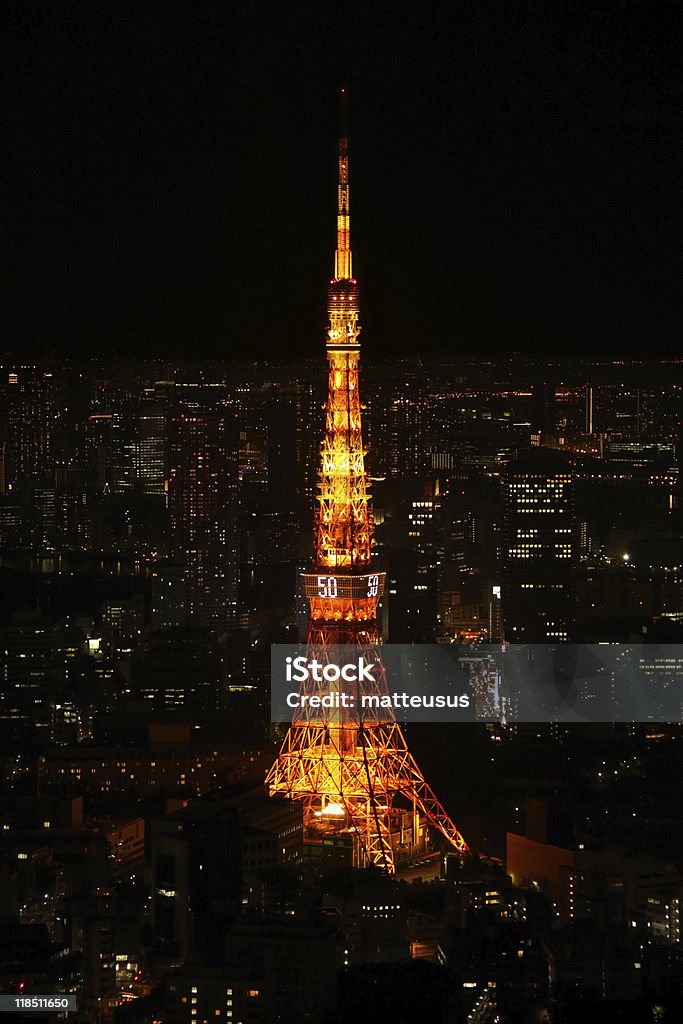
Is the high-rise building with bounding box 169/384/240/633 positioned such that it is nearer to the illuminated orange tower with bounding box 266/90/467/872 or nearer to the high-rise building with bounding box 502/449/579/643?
the high-rise building with bounding box 502/449/579/643

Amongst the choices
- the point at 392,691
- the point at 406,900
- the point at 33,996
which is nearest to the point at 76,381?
the point at 392,691

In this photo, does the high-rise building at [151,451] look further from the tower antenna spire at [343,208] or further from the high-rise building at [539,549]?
the tower antenna spire at [343,208]

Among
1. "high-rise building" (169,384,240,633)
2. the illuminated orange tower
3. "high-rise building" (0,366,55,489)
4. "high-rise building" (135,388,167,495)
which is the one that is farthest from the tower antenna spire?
"high-rise building" (169,384,240,633)

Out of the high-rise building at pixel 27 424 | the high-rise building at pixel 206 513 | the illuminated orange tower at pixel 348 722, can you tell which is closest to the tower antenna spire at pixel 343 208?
the illuminated orange tower at pixel 348 722

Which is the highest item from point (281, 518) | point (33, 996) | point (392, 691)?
point (281, 518)

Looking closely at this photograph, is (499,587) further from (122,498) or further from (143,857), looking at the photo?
(143,857)

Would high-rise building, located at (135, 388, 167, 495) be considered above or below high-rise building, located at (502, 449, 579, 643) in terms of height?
above

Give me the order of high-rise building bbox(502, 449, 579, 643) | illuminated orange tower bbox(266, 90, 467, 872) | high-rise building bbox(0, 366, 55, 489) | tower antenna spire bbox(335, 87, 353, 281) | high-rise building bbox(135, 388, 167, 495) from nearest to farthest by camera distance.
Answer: tower antenna spire bbox(335, 87, 353, 281) → illuminated orange tower bbox(266, 90, 467, 872) → high-rise building bbox(0, 366, 55, 489) → high-rise building bbox(135, 388, 167, 495) → high-rise building bbox(502, 449, 579, 643)
